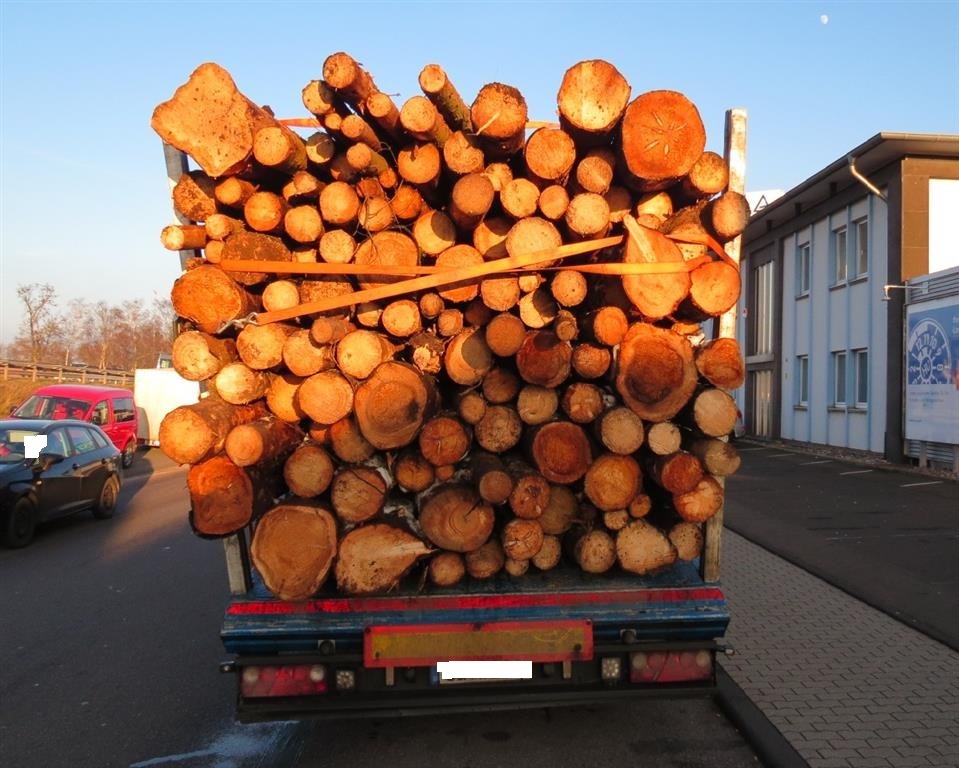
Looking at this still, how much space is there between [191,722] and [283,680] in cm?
138

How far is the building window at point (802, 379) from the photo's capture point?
20562 millimetres

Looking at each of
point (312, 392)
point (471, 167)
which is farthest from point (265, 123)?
point (312, 392)

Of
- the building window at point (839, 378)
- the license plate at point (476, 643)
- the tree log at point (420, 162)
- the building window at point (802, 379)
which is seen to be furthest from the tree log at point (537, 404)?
the building window at point (802, 379)

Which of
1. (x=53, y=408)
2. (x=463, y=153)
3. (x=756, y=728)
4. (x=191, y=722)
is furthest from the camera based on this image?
(x=53, y=408)

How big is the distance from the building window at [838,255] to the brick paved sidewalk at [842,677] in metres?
14.0

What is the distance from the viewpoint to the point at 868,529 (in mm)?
9477

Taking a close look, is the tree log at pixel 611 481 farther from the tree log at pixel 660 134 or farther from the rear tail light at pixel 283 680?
the rear tail light at pixel 283 680

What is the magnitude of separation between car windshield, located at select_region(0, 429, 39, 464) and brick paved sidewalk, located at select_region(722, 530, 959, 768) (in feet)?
29.5

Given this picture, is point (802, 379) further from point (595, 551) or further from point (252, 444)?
point (252, 444)

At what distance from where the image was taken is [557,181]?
12.0 ft

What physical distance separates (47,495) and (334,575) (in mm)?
8545

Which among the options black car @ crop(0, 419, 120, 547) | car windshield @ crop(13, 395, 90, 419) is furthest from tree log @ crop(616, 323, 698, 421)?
car windshield @ crop(13, 395, 90, 419)

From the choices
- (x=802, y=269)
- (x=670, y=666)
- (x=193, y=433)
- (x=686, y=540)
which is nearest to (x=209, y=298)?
(x=193, y=433)

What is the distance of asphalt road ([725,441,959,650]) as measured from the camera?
21.6ft
